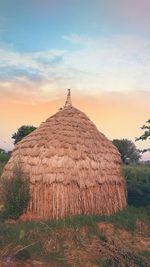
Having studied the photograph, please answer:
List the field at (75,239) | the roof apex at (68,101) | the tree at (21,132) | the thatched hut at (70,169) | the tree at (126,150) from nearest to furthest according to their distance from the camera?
1. the field at (75,239)
2. the thatched hut at (70,169)
3. the roof apex at (68,101)
4. the tree at (21,132)
5. the tree at (126,150)

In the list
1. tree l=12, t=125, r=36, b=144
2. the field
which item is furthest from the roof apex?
tree l=12, t=125, r=36, b=144

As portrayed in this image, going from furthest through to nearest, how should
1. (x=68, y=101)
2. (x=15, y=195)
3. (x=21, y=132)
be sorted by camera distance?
(x=21, y=132) → (x=68, y=101) → (x=15, y=195)

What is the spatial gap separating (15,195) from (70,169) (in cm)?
197

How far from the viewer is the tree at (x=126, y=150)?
50750mm

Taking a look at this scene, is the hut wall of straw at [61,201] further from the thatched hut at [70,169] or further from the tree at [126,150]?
the tree at [126,150]

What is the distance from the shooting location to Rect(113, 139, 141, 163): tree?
167 ft

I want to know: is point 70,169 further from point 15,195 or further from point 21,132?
point 21,132

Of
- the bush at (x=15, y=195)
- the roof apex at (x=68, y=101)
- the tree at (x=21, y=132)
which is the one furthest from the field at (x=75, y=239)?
the tree at (x=21, y=132)

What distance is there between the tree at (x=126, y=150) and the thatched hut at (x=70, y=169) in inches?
1380

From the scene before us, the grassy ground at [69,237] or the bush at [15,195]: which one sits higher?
the bush at [15,195]

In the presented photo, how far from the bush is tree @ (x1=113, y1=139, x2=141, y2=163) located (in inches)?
1481

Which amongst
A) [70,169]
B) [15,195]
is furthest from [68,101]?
[15,195]

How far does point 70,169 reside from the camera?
Result: 13.8m

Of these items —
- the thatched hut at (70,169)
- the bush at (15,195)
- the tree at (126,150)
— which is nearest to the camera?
the bush at (15,195)
